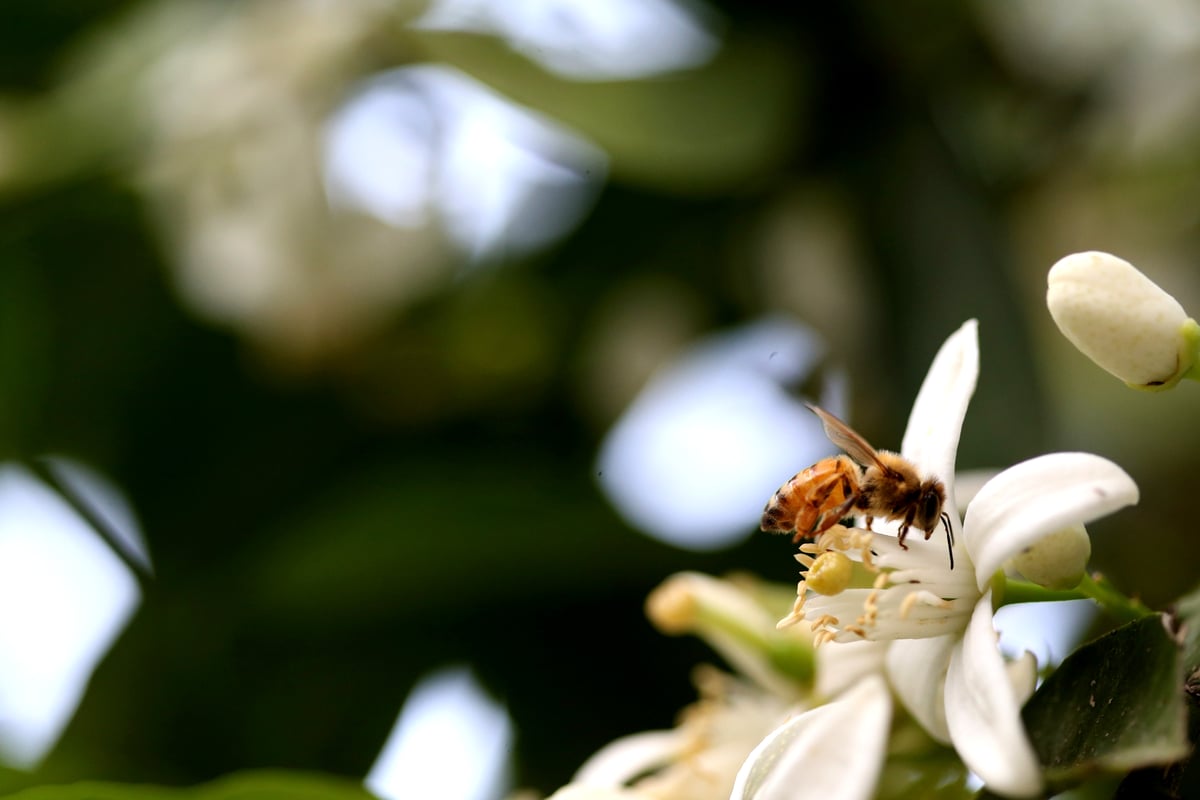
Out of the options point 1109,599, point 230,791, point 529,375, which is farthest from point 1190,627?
point 529,375

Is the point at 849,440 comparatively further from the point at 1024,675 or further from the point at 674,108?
the point at 674,108

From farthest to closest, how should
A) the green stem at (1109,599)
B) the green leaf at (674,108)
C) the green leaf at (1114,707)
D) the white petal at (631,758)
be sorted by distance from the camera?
the green leaf at (674,108) < the white petal at (631,758) < the green stem at (1109,599) < the green leaf at (1114,707)

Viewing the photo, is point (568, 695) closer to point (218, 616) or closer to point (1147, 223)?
point (218, 616)

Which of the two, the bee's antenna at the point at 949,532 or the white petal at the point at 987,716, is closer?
the white petal at the point at 987,716

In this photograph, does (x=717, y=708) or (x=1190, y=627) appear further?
(x=717, y=708)

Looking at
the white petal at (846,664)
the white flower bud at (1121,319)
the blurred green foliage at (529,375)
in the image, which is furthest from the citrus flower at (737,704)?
the blurred green foliage at (529,375)

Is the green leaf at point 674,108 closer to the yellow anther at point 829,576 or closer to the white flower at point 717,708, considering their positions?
the white flower at point 717,708
